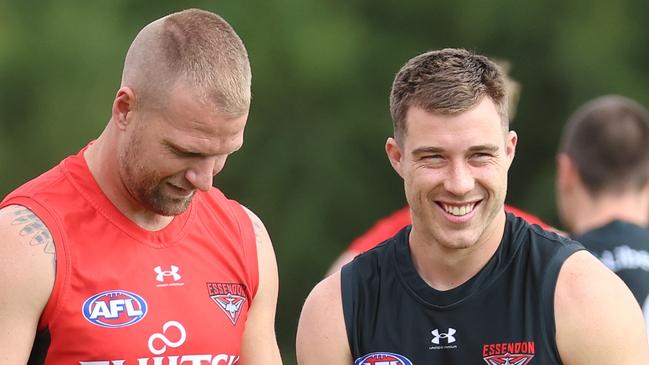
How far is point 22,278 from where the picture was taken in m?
4.52

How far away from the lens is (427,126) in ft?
16.3

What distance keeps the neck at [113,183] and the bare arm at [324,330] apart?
2.18 ft

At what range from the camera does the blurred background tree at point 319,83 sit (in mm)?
12352

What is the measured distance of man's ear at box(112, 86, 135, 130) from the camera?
474 cm

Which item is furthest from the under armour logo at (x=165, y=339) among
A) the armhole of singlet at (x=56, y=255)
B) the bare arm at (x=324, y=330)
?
the bare arm at (x=324, y=330)

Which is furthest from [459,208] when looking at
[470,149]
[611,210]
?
[611,210]

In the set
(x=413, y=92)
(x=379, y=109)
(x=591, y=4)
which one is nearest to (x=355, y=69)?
(x=379, y=109)

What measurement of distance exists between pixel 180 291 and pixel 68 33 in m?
8.18

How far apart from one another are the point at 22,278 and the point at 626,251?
3.23 meters

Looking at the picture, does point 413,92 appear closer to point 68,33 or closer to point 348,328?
point 348,328

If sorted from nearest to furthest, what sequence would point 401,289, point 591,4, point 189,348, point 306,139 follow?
point 189,348 < point 401,289 < point 591,4 < point 306,139

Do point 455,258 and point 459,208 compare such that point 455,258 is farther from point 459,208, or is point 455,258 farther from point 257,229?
point 257,229

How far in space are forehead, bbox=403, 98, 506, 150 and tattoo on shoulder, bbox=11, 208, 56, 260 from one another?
130cm

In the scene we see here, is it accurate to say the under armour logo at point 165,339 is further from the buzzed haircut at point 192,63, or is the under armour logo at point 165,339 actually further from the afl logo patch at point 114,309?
the buzzed haircut at point 192,63
